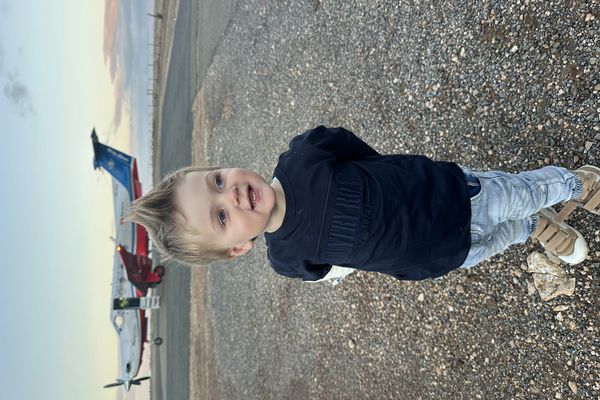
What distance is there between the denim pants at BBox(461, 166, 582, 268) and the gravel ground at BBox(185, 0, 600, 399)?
42cm

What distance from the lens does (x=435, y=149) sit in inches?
154

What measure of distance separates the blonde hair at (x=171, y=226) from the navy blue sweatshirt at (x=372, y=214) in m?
0.40

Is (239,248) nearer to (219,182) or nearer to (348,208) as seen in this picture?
(219,182)

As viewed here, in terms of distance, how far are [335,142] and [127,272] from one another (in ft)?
32.2

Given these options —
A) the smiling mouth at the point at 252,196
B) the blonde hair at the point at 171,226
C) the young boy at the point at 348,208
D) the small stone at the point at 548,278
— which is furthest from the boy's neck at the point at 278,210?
the small stone at the point at 548,278

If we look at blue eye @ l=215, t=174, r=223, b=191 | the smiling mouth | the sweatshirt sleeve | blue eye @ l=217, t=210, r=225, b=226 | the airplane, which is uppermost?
the sweatshirt sleeve

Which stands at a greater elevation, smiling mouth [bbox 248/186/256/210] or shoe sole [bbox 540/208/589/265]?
smiling mouth [bbox 248/186/256/210]

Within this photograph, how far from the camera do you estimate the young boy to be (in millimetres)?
2236

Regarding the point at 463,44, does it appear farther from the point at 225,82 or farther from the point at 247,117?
the point at 225,82

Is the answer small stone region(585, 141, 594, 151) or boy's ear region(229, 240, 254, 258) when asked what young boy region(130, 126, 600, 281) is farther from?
small stone region(585, 141, 594, 151)

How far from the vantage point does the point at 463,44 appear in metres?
3.64

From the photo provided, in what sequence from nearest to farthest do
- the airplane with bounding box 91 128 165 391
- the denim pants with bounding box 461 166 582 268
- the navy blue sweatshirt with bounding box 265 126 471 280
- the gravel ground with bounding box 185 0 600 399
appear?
the navy blue sweatshirt with bounding box 265 126 471 280 → the denim pants with bounding box 461 166 582 268 → the gravel ground with bounding box 185 0 600 399 → the airplane with bounding box 91 128 165 391

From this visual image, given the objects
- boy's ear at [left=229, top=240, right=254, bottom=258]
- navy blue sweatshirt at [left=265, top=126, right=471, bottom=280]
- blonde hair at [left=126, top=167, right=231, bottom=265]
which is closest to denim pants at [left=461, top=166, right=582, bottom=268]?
navy blue sweatshirt at [left=265, top=126, right=471, bottom=280]

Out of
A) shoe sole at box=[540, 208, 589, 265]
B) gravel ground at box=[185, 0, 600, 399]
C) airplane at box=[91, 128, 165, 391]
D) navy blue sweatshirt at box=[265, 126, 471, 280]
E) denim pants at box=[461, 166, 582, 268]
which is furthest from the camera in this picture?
airplane at box=[91, 128, 165, 391]
